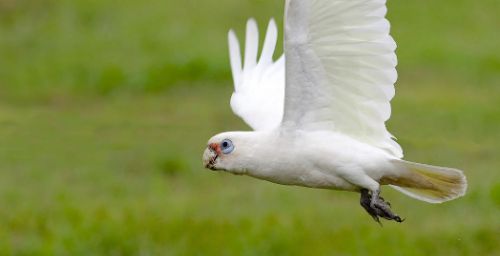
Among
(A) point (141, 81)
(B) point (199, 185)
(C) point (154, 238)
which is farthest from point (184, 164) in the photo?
(A) point (141, 81)

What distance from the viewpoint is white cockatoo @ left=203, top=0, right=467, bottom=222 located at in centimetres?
768

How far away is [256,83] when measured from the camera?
31.0 feet

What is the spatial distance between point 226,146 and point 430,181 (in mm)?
1133

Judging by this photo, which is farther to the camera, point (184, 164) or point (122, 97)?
point (122, 97)

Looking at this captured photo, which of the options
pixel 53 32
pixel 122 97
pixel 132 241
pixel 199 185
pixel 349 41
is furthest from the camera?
pixel 53 32

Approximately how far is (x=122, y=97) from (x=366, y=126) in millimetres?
7806

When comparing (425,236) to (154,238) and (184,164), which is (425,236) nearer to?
(154,238)

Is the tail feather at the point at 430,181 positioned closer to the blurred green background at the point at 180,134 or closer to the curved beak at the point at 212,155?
the curved beak at the point at 212,155

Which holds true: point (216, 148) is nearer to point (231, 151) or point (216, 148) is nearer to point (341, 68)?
point (231, 151)

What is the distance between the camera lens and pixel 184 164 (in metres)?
12.9

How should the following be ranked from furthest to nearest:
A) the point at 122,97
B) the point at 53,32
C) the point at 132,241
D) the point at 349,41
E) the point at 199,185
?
the point at 53,32
the point at 122,97
the point at 199,185
the point at 132,241
the point at 349,41

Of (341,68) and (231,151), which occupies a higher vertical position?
(341,68)

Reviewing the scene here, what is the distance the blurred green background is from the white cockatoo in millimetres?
2617

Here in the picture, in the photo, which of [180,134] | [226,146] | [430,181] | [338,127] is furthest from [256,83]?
[180,134]
